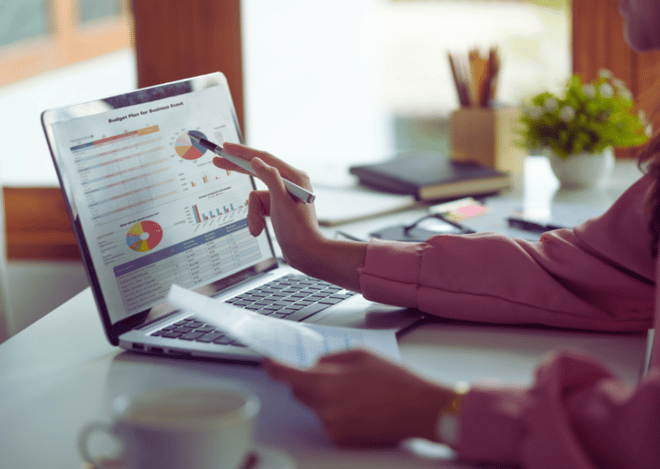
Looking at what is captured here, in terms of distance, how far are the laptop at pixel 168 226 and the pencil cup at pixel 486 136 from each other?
86cm

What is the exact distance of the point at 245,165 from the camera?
84 cm

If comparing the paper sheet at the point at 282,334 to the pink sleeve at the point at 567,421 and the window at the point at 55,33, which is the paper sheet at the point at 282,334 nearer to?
the pink sleeve at the point at 567,421

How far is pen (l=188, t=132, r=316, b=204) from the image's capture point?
32.1 inches

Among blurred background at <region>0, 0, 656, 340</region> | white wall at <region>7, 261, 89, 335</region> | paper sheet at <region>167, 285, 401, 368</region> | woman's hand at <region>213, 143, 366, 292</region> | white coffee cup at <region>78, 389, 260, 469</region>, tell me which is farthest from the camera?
white wall at <region>7, 261, 89, 335</region>

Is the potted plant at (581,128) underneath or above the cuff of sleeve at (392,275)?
above

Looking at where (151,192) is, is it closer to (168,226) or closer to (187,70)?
(168,226)

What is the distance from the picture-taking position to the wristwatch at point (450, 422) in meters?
0.51

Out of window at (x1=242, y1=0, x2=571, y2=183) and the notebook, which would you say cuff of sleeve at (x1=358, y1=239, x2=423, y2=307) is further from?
window at (x1=242, y1=0, x2=571, y2=183)

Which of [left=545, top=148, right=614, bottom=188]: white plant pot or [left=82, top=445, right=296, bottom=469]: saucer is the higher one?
[left=545, top=148, right=614, bottom=188]: white plant pot

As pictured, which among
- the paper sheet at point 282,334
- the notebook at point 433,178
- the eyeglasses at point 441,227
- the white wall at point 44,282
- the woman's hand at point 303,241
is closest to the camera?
the paper sheet at point 282,334

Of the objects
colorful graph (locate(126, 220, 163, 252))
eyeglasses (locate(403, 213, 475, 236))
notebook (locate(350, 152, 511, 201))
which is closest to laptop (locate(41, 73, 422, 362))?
colorful graph (locate(126, 220, 163, 252))

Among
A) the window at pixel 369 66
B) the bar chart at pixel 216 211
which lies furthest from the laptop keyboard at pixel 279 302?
the window at pixel 369 66

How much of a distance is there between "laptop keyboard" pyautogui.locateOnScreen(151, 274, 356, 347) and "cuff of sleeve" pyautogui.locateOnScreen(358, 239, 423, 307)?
6 centimetres

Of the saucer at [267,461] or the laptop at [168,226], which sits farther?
the laptop at [168,226]
